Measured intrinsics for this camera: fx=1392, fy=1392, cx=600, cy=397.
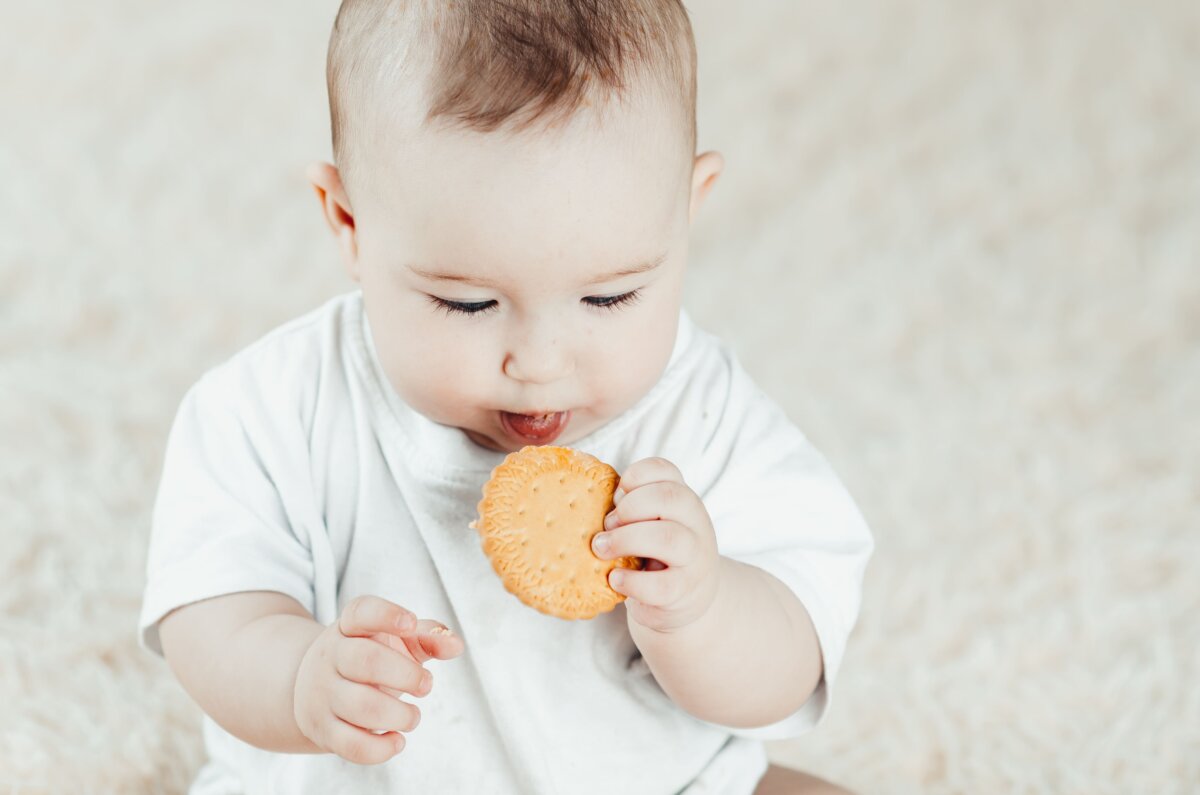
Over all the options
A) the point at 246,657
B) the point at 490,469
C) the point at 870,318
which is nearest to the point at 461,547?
the point at 490,469

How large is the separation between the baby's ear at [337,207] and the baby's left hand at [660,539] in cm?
25

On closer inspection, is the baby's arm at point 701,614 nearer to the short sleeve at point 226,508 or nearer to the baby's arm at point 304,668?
the baby's arm at point 304,668

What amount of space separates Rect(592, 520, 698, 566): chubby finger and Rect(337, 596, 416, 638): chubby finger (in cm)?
12

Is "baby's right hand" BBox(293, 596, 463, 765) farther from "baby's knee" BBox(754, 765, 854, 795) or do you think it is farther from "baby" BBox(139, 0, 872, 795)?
"baby's knee" BBox(754, 765, 854, 795)

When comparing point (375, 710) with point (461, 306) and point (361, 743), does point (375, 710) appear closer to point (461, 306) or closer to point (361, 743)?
point (361, 743)

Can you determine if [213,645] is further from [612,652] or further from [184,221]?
[184,221]

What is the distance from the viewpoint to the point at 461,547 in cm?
95

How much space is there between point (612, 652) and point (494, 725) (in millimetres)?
94

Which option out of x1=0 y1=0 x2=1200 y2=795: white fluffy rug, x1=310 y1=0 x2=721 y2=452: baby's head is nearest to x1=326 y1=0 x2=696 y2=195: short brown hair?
x1=310 y1=0 x2=721 y2=452: baby's head

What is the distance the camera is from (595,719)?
95cm

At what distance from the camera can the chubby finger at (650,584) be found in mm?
786

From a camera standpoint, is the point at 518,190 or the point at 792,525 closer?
the point at 518,190

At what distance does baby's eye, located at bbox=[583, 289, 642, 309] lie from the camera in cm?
82

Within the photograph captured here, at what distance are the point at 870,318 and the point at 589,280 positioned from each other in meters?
1.02
